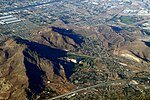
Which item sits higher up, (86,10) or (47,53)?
(47,53)

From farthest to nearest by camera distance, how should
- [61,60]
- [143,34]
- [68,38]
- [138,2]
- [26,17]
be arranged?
[138,2], [26,17], [143,34], [68,38], [61,60]

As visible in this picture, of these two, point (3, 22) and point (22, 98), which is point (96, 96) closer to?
point (22, 98)

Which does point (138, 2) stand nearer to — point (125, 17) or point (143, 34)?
point (125, 17)

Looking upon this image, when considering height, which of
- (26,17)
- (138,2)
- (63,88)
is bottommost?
(138,2)

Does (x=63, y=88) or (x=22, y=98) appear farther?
(x=63, y=88)

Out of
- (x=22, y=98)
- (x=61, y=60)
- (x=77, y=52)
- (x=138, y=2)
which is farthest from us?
(x=138, y=2)

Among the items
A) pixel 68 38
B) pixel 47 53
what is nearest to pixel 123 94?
pixel 47 53
